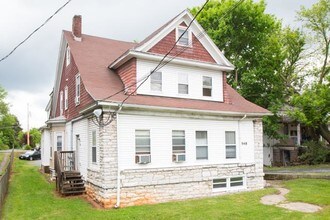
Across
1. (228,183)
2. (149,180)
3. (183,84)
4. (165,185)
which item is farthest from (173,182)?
(183,84)

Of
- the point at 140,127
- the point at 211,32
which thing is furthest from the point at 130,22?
the point at 211,32

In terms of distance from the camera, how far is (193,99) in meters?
14.8

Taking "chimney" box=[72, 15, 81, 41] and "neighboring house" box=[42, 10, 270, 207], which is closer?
"neighboring house" box=[42, 10, 270, 207]

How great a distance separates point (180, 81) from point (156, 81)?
1.24 m

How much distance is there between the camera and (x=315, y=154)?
27438mm

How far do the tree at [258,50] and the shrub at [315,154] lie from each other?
14.2 ft


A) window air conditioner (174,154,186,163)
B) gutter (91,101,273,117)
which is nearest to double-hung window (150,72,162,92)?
gutter (91,101,273,117)

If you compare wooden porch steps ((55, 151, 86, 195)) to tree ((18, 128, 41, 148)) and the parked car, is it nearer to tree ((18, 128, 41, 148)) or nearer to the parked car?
the parked car

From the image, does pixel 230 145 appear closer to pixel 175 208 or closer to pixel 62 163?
pixel 175 208

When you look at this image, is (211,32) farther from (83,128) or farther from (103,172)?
(103,172)

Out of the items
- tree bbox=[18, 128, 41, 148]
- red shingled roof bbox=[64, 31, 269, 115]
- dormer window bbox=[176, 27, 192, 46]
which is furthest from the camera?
tree bbox=[18, 128, 41, 148]

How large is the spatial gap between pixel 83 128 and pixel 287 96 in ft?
62.5

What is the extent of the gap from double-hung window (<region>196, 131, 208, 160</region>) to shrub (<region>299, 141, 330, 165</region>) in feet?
56.8

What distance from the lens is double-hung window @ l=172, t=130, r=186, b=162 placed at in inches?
521
